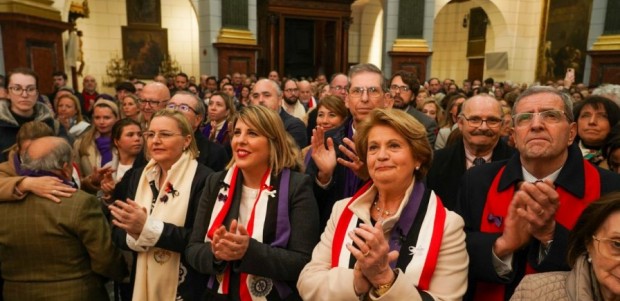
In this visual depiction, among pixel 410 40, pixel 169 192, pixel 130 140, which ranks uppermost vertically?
pixel 410 40

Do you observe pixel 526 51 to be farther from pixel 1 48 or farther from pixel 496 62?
pixel 1 48

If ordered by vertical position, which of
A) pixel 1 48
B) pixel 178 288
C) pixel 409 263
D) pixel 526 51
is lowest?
pixel 178 288

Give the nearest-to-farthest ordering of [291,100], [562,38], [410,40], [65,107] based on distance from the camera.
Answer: [65,107]
[291,100]
[410,40]
[562,38]

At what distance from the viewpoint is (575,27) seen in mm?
14703

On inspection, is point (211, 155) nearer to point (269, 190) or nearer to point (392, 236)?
point (269, 190)

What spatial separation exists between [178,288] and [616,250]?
2403mm

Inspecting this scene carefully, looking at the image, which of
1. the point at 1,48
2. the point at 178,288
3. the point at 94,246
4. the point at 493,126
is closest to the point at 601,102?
the point at 493,126

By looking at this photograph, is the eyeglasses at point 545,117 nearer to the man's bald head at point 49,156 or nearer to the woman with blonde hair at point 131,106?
the man's bald head at point 49,156

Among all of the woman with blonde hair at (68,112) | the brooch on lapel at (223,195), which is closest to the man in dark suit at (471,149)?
the brooch on lapel at (223,195)

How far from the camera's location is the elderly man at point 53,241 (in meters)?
2.45

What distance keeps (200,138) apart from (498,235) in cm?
248

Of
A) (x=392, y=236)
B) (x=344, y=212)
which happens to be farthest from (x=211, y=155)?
(x=392, y=236)

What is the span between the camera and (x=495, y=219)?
209 centimetres

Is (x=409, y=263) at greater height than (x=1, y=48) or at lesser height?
lesser
